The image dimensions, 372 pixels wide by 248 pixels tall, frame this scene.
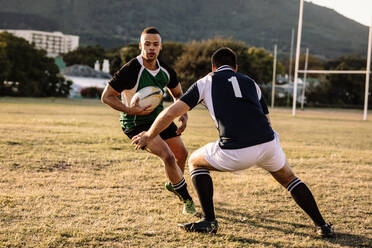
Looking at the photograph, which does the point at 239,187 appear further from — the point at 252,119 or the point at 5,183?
the point at 5,183

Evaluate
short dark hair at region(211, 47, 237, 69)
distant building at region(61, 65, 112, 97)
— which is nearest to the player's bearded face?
short dark hair at region(211, 47, 237, 69)

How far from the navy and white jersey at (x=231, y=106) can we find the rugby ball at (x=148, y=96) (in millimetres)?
1307

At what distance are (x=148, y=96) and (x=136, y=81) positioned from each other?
255 mm

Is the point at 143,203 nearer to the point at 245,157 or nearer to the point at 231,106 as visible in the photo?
the point at 245,157

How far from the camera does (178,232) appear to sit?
15.3 ft

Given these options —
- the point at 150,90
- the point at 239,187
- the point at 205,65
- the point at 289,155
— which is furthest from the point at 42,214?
the point at 205,65

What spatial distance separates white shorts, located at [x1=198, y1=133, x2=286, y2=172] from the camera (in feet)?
14.3

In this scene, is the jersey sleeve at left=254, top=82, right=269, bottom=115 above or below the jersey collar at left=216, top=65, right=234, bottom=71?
below

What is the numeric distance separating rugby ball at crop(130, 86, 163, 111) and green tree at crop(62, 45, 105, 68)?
8971cm

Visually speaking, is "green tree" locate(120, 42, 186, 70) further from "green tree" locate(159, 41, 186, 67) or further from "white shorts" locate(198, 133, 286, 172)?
"white shorts" locate(198, 133, 286, 172)

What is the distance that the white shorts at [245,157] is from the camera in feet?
14.3

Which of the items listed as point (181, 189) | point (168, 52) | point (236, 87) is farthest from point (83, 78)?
point (236, 87)

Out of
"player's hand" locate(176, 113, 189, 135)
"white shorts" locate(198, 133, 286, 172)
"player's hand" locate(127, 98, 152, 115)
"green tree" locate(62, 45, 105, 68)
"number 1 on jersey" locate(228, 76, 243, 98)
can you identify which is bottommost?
"white shorts" locate(198, 133, 286, 172)

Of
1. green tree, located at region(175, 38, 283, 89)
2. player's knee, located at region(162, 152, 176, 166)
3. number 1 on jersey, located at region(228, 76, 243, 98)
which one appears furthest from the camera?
green tree, located at region(175, 38, 283, 89)
